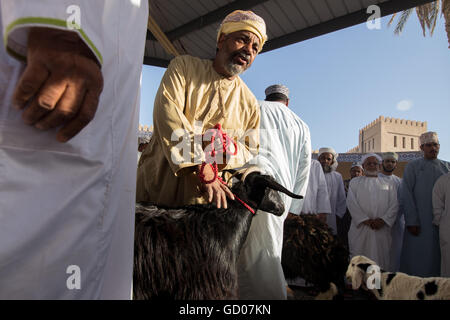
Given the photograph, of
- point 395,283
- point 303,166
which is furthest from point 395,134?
point 303,166

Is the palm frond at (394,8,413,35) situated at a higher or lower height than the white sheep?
higher

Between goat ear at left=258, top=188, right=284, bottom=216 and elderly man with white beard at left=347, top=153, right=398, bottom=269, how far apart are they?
405cm

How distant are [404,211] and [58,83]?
5.61 m

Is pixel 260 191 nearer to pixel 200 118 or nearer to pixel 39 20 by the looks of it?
pixel 200 118

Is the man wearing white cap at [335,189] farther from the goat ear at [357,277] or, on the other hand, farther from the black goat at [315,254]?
the goat ear at [357,277]

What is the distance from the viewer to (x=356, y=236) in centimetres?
544

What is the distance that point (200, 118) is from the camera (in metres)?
1.86

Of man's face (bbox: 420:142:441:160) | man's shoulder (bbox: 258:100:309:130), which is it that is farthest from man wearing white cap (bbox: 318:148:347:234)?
man's shoulder (bbox: 258:100:309:130)

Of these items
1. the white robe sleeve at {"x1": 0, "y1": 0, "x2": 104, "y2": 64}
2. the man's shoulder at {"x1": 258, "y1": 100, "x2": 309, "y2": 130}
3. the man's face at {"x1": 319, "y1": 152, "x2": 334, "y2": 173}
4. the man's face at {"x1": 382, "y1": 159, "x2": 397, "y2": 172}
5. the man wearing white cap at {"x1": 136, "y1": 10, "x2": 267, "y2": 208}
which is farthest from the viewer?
the man's face at {"x1": 319, "y1": 152, "x2": 334, "y2": 173}

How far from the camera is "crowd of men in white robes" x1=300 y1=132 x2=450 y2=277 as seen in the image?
4613mm

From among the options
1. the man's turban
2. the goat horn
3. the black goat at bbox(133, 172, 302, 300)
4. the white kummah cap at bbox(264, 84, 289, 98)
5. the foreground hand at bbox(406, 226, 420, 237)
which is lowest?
the foreground hand at bbox(406, 226, 420, 237)

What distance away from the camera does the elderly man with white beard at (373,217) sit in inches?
207

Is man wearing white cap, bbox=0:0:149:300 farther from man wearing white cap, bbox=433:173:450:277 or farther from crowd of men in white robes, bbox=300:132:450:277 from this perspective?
man wearing white cap, bbox=433:173:450:277

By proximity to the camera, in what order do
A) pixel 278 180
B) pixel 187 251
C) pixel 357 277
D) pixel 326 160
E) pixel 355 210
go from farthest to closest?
pixel 326 160 → pixel 355 210 → pixel 357 277 → pixel 278 180 → pixel 187 251
